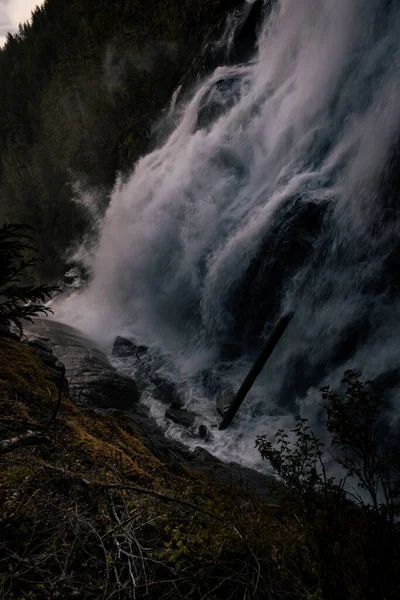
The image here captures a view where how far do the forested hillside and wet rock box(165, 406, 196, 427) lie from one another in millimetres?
17432

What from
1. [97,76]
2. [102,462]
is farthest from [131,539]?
[97,76]

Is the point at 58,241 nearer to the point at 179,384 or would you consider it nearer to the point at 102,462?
the point at 179,384

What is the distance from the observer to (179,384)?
12.3 metres

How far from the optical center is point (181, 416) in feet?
34.8

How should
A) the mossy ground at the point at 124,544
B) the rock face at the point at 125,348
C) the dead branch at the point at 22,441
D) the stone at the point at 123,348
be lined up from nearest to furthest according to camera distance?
the mossy ground at the point at 124,544, the dead branch at the point at 22,441, the rock face at the point at 125,348, the stone at the point at 123,348

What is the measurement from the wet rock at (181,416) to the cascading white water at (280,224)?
1.09ft

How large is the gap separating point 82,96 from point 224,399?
41520 millimetres

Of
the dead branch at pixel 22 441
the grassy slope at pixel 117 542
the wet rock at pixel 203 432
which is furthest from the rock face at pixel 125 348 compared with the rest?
the grassy slope at pixel 117 542

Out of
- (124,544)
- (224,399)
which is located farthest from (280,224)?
(124,544)

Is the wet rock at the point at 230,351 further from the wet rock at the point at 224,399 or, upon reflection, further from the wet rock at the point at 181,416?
the wet rock at the point at 181,416

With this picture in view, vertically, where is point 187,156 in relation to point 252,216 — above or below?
above

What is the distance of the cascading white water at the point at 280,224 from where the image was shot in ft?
31.1

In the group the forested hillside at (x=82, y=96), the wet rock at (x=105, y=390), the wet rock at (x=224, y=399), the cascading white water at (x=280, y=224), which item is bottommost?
the wet rock at (x=105, y=390)

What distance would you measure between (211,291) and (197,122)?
10.6m
